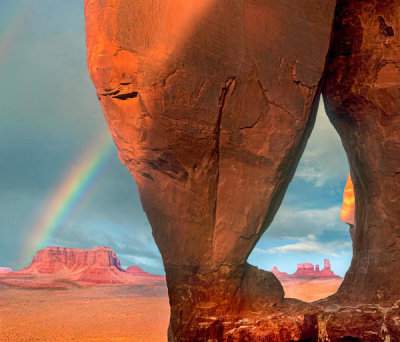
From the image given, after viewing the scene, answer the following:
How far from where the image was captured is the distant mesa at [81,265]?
6706cm

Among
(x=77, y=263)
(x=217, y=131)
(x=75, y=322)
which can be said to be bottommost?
(x=75, y=322)

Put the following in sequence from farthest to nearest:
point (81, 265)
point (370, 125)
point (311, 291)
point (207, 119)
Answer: point (81, 265)
point (311, 291)
point (370, 125)
point (207, 119)

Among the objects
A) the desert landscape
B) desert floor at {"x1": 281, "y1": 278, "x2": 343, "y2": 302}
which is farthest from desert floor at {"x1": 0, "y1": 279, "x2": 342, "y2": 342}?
desert floor at {"x1": 281, "y1": 278, "x2": 343, "y2": 302}

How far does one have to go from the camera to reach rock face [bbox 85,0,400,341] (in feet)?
16.6

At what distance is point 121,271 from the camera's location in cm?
7069

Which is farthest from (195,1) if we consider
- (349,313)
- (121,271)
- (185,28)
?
(121,271)

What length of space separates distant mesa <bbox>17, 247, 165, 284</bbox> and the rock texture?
63.6 meters

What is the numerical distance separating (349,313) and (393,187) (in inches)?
77.8

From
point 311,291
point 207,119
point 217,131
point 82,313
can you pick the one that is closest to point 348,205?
point 217,131

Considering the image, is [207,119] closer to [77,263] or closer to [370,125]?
[370,125]

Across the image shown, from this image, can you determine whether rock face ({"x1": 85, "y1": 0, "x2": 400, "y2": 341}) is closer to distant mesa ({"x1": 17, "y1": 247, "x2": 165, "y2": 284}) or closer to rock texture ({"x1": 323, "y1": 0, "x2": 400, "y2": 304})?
rock texture ({"x1": 323, "y1": 0, "x2": 400, "y2": 304})

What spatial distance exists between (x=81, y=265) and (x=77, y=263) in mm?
1028

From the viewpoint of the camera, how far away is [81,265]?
227 ft

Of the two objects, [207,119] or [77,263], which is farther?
[77,263]
